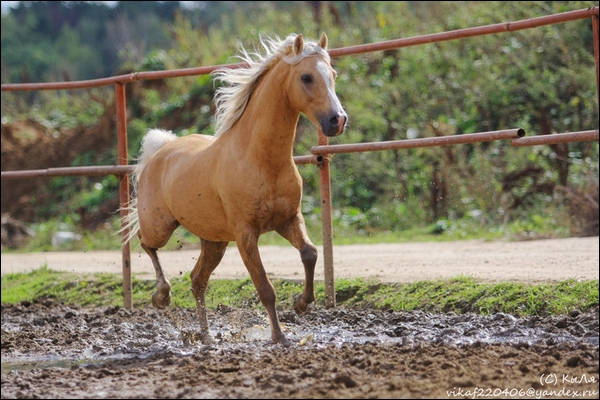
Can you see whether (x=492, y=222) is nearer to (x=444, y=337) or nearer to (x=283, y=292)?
(x=283, y=292)

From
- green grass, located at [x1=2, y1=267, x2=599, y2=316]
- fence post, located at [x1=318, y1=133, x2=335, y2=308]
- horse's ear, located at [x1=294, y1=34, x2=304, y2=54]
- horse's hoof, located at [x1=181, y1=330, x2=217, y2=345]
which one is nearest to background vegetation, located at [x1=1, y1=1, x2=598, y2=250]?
green grass, located at [x1=2, y1=267, x2=599, y2=316]

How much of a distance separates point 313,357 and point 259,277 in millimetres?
978

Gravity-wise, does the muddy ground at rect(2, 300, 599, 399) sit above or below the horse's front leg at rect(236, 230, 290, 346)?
below

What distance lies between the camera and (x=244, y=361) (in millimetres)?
4863

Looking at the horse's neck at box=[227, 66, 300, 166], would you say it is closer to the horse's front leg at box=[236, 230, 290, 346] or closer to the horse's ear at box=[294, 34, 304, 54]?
the horse's ear at box=[294, 34, 304, 54]

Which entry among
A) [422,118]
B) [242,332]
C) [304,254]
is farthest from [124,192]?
[422,118]

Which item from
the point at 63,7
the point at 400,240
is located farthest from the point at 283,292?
the point at 63,7

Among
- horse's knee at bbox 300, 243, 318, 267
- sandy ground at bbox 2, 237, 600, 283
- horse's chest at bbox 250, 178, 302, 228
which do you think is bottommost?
sandy ground at bbox 2, 237, 600, 283

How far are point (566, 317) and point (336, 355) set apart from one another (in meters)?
1.68

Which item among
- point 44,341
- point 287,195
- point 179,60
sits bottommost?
point 44,341

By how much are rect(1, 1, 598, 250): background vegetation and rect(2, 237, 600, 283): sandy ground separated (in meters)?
0.64

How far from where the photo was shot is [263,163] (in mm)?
5582

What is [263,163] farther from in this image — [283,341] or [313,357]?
[313,357]

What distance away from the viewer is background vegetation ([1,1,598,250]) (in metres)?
11.8
